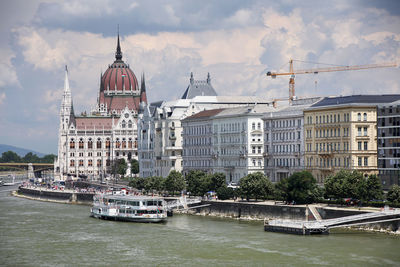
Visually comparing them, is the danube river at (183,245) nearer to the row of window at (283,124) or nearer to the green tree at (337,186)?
the green tree at (337,186)

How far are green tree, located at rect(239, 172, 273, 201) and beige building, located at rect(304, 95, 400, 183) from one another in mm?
10810

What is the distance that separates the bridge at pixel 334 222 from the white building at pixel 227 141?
53.2 m

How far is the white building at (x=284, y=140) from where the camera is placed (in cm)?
13975

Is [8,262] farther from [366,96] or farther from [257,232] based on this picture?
[366,96]

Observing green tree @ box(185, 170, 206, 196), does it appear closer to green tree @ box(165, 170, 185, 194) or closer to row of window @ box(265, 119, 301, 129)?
green tree @ box(165, 170, 185, 194)

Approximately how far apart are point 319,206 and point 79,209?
172 ft

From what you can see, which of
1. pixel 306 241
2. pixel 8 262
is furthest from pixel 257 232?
pixel 8 262

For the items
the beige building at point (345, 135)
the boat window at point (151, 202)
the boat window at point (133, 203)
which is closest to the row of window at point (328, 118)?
the beige building at point (345, 135)

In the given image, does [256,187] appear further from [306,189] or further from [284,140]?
[284,140]

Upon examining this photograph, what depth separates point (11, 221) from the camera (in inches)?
4747

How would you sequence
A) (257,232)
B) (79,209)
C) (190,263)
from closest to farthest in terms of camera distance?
(190,263) < (257,232) < (79,209)

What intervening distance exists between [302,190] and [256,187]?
1108 cm

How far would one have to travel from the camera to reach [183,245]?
92188 millimetres

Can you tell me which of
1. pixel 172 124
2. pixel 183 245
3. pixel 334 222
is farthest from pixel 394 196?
pixel 172 124
